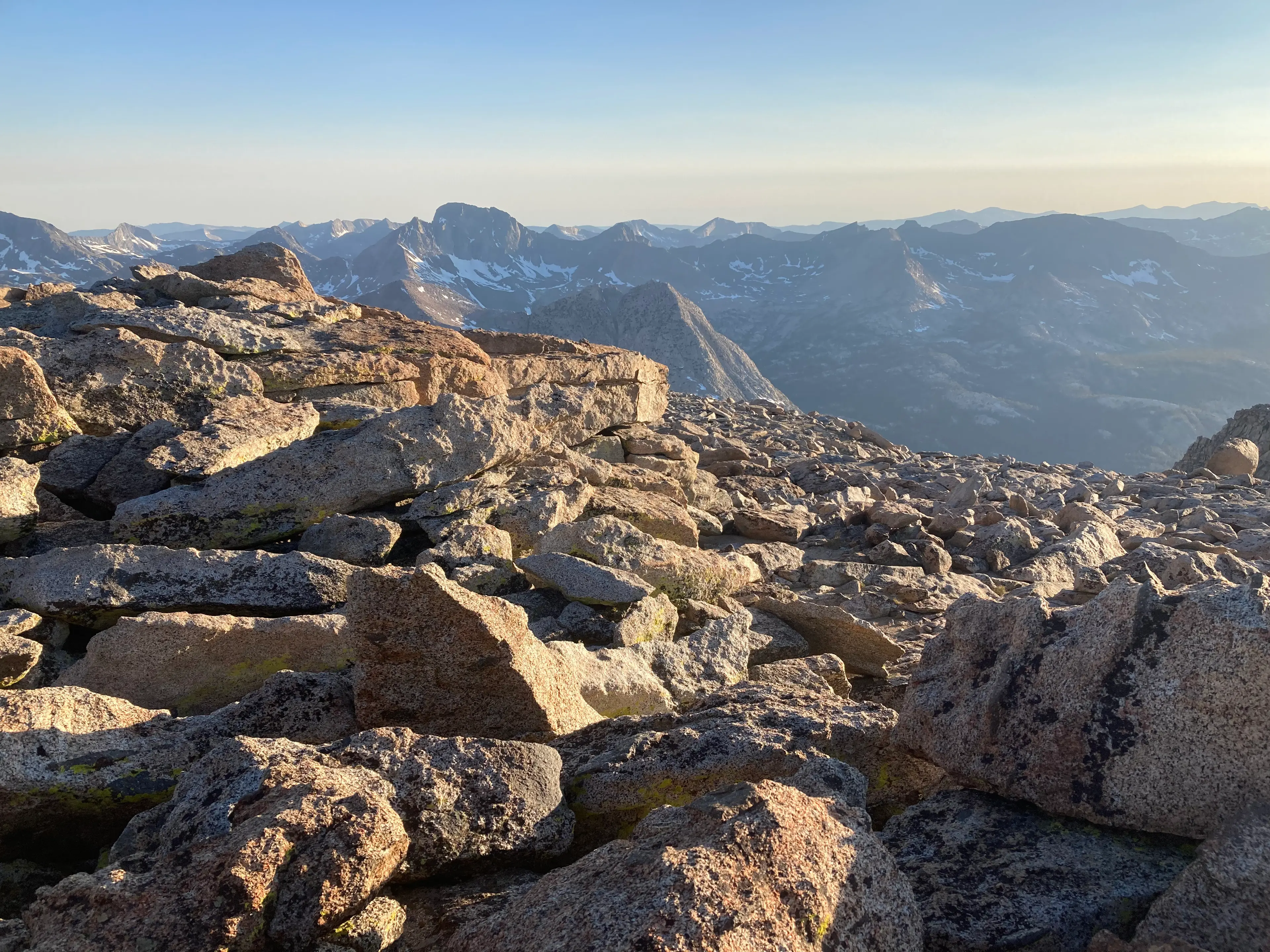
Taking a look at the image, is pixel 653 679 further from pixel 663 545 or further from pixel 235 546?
pixel 235 546

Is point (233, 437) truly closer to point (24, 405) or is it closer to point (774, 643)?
point (24, 405)

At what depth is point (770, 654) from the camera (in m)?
9.86

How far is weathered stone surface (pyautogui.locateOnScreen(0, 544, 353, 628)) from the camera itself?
807 centimetres

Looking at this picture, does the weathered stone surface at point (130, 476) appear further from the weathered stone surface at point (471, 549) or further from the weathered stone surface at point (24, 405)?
the weathered stone surface at point (471, 549)

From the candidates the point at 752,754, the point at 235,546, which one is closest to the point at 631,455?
the point at 235,546

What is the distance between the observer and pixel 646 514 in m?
12.6

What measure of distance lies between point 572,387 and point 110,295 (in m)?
9.26

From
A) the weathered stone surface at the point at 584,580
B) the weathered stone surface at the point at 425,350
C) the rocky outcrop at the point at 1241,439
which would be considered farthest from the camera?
the rocky outcrop at the point at 1241,439

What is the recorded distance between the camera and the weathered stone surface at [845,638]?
31.6ft

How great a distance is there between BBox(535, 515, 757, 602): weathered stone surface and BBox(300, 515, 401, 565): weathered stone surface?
2.04 m

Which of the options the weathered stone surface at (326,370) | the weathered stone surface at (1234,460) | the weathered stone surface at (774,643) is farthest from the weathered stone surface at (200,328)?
the weathered stone surface at (1234,460)

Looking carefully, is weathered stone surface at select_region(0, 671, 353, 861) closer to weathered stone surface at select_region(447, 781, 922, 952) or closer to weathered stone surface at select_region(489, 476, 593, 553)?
weathered stone surface at select_region(447, 781, 922, 952)

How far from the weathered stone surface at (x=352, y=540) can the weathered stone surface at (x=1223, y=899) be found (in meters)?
8.33

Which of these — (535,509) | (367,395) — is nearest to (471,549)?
(535,509)
